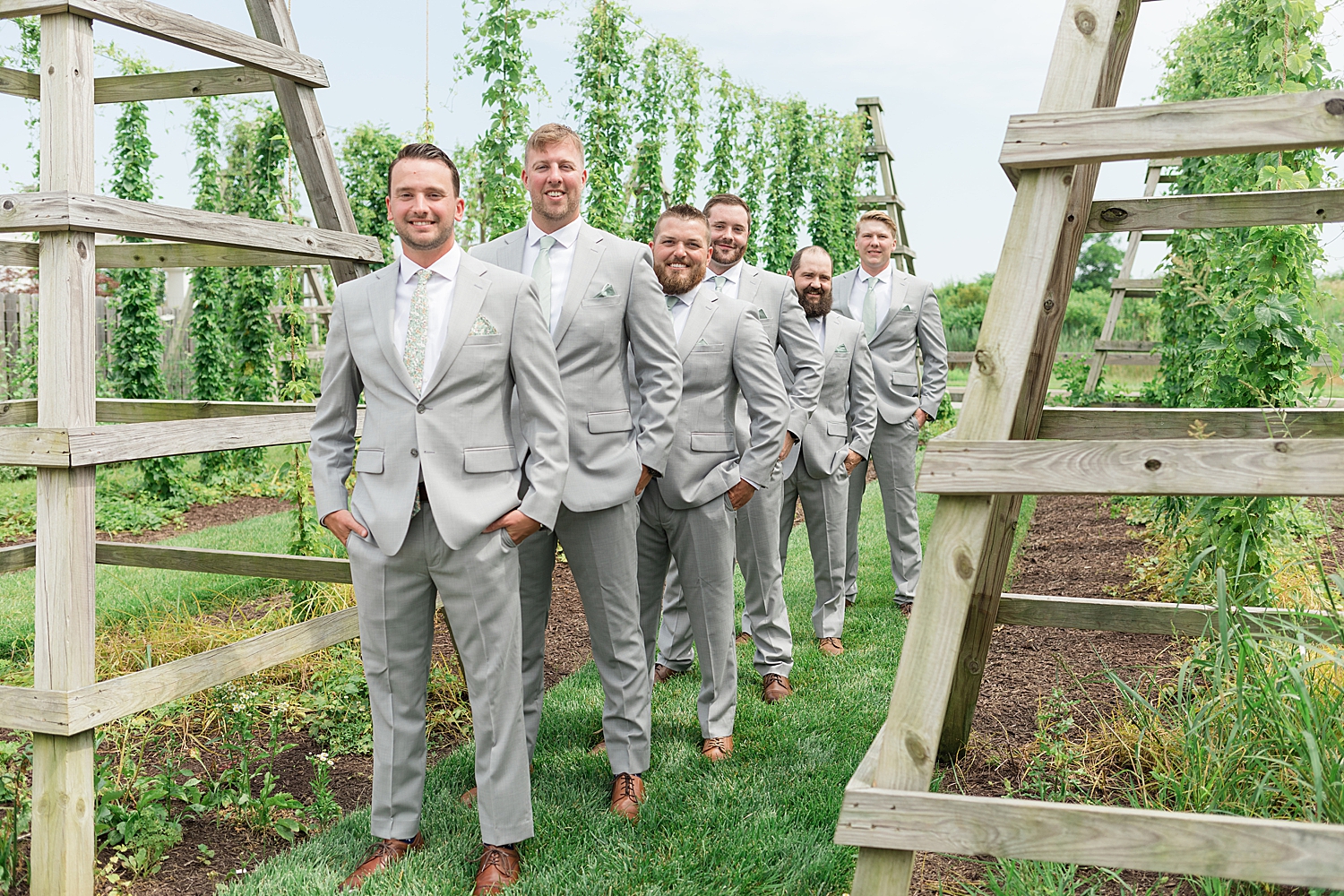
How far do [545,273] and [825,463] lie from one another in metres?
2.35

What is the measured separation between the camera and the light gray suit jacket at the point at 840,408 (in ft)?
17.7

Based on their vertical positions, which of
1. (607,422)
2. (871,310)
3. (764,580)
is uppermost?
(871,310)

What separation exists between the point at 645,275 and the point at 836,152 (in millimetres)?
10544

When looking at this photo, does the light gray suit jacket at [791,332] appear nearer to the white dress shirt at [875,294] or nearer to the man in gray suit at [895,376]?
the man in gray suit at [895,376]

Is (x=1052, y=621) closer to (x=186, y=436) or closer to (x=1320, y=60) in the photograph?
(x=186, y=436)

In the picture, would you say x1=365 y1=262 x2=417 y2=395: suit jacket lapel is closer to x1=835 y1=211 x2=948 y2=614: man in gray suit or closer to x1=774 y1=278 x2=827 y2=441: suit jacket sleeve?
x1=774 y1=278 x2=827 y2=441: suit jacket sleeve

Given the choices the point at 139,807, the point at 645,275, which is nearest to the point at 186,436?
the point at 139,807

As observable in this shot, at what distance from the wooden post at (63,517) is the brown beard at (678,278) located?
6.38 feet

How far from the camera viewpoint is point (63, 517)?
294 cm

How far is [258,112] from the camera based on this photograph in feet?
34.6

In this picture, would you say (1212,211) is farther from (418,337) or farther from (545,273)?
(418,337)

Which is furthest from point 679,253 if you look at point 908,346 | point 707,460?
point 908,346

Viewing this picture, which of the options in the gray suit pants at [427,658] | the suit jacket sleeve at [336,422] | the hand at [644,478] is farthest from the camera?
the hand at [644,478]

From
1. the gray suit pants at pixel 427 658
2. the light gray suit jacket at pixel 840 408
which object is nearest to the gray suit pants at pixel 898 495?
the light gray suit jacket at pixel 840 408
